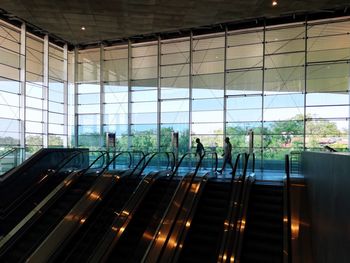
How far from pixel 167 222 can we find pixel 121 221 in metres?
1.04

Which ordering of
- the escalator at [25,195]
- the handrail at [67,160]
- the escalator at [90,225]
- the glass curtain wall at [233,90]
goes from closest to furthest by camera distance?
the escalator at [90,225] → the escalator at [25,195] → the handrail at [67,160] → the glass curtain wall at [233,90]

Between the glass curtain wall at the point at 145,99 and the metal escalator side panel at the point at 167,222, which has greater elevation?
the glass curtain wall at the point at 145,99

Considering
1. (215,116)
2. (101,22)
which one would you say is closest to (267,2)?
(215,116)

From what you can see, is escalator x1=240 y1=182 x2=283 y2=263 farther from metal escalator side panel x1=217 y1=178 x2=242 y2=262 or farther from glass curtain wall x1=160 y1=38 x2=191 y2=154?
glass curtain wall x1=160 y1=38 x2=191 y2=154

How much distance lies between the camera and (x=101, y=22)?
15.3 metres

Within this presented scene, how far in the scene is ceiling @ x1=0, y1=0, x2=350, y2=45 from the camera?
1303 cm

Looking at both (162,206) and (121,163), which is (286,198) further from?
(121,163)

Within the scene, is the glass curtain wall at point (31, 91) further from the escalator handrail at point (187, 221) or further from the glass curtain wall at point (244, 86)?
the escalator handrail at point (187, 221)

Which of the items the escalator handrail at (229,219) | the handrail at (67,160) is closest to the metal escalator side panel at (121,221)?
the escalator handrail at (229,219)

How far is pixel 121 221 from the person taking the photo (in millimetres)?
7145

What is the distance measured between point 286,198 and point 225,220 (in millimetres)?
1533

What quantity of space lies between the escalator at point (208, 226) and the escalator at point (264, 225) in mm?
532

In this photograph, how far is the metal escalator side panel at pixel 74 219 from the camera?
650cm

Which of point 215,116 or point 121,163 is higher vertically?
point 215,116
